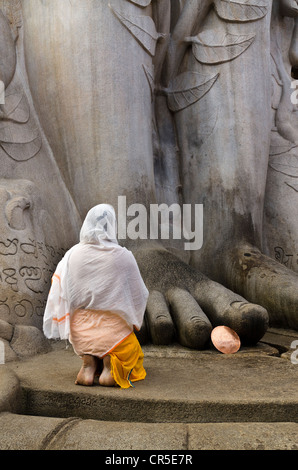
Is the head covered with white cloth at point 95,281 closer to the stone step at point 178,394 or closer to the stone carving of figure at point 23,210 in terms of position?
the stone step at point 178,394

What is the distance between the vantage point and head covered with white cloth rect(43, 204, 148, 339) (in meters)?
2.01

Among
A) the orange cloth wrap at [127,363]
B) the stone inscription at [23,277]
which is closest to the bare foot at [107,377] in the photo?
the orange cloth wrap at [127,363]

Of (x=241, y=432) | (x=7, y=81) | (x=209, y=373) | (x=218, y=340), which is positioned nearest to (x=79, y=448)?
(x=241, y=432)

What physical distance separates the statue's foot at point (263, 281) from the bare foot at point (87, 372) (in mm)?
1308

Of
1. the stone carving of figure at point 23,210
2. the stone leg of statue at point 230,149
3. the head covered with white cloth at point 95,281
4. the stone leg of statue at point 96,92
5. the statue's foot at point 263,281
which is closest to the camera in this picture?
the head covered with white cloth at point 95,281

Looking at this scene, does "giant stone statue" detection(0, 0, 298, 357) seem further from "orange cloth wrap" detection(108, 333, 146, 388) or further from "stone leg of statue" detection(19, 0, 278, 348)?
"orange cloth wrap" detection(108, 333, 146, 388)

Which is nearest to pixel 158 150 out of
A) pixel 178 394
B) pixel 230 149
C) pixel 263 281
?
pixel 230 149

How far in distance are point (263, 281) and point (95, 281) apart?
1330 millimetres

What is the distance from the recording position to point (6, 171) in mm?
3033

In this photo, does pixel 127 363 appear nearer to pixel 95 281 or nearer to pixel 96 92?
pixel 95 281

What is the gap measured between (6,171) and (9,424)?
1834mm

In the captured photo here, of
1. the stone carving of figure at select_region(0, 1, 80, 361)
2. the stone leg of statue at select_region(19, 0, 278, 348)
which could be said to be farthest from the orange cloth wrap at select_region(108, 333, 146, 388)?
the stone leg of statue at select_region(19, 0, 278, 348)

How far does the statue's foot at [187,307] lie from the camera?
2.46 m

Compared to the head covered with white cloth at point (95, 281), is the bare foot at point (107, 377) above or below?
below
